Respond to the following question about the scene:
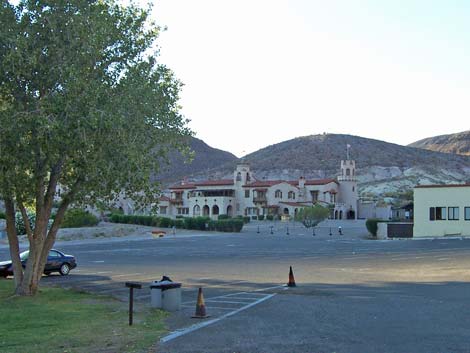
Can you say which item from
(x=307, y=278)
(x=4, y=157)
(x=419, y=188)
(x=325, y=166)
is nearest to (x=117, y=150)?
(x=4, y=157)

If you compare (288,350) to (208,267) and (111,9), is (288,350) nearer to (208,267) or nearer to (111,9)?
(111,9)

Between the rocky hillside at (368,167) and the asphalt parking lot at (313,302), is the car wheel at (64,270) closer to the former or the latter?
the asphalt parking lot at (313,302)

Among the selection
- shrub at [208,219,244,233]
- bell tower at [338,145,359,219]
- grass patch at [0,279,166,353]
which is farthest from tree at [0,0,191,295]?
bell tower at [338,145,359,219]

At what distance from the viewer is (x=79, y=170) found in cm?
1791

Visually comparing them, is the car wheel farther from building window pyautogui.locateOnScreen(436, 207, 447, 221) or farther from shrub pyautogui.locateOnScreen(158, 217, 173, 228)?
shrub pyautogui.locateOnScreen(158, 217, 173, 228)

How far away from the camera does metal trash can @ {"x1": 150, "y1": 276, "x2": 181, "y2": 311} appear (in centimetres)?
1588

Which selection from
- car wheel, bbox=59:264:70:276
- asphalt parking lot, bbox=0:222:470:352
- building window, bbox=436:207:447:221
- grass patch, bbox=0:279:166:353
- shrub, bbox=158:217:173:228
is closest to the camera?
asphalt parking lot, bbox=0:222:470:352

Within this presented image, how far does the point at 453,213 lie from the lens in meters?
57.5

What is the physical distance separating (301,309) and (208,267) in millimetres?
15025

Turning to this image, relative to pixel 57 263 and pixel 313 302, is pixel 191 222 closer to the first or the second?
pixel 57 263

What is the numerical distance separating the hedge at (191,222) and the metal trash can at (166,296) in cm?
6454

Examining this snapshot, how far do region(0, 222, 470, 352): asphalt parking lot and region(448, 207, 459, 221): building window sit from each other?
2458 cm

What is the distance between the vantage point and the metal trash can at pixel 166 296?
52.1 ft

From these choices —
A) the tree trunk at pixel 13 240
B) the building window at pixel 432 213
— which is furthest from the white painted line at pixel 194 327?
the building window at pixel 432 213
